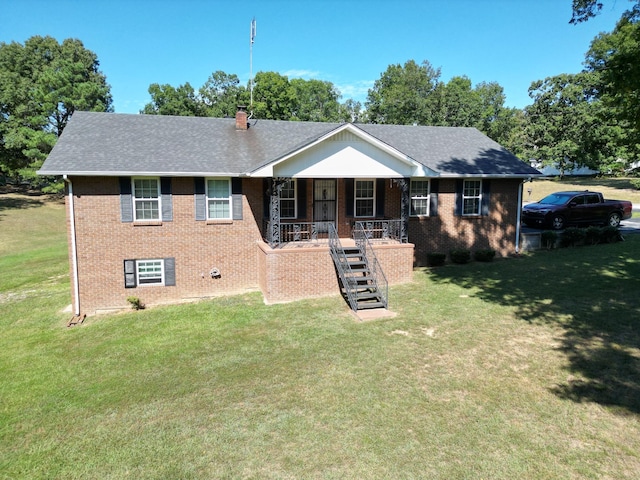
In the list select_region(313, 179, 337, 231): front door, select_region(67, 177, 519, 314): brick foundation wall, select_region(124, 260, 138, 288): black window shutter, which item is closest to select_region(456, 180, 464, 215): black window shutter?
select_region(67, 177, 519, 314): brick foundation wall

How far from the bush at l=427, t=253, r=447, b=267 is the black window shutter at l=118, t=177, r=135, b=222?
10.8 meters

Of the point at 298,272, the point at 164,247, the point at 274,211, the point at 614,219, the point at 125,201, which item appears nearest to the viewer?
A: the point at 298,272

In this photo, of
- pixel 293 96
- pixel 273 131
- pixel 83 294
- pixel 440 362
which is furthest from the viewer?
pixel 293 96

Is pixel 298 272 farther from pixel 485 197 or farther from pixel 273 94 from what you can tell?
pixel 273 94

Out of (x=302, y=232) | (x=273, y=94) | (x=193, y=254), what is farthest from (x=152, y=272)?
(x=273, y=94)

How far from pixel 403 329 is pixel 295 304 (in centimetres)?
366

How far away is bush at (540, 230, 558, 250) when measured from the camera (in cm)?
1809

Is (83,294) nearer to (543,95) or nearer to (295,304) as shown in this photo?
(295,304)

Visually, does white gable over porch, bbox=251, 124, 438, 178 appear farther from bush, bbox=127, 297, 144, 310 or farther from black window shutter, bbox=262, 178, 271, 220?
bush, bbox=127, 297, 144, 310

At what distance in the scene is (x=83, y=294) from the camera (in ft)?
44.0

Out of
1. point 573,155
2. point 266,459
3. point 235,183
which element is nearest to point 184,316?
point 235,183

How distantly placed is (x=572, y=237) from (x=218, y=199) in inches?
599

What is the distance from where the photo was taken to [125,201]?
13.3 m

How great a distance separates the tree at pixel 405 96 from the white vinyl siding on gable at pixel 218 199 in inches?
1565
